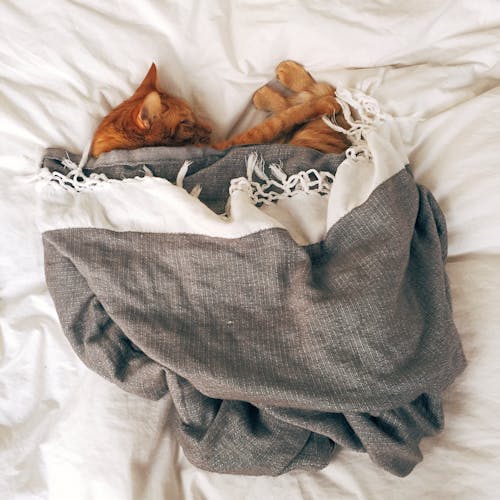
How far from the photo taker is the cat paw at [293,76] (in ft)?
3.85

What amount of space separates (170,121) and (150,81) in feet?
0.30

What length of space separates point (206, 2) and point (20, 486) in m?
1.01

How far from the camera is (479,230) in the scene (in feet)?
3.25

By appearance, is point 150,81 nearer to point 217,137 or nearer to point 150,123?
point 150,123

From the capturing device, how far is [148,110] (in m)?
1.08

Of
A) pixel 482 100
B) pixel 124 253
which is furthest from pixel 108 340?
pixel 482 100

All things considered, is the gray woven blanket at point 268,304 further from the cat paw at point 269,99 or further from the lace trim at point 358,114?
the cat paw at point 269,99

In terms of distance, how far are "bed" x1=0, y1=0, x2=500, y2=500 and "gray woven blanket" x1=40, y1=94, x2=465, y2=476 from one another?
52mm

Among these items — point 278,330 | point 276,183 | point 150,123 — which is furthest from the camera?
point 150,123

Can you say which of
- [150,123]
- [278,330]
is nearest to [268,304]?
[278,330]

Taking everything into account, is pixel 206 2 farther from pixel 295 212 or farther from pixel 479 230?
pixel 479 230

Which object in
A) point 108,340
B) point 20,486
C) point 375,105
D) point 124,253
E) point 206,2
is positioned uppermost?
point 206,2

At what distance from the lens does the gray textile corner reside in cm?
81

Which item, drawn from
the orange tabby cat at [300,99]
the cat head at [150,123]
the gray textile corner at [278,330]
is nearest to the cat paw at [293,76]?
the orange tabby cat at [300,99]
